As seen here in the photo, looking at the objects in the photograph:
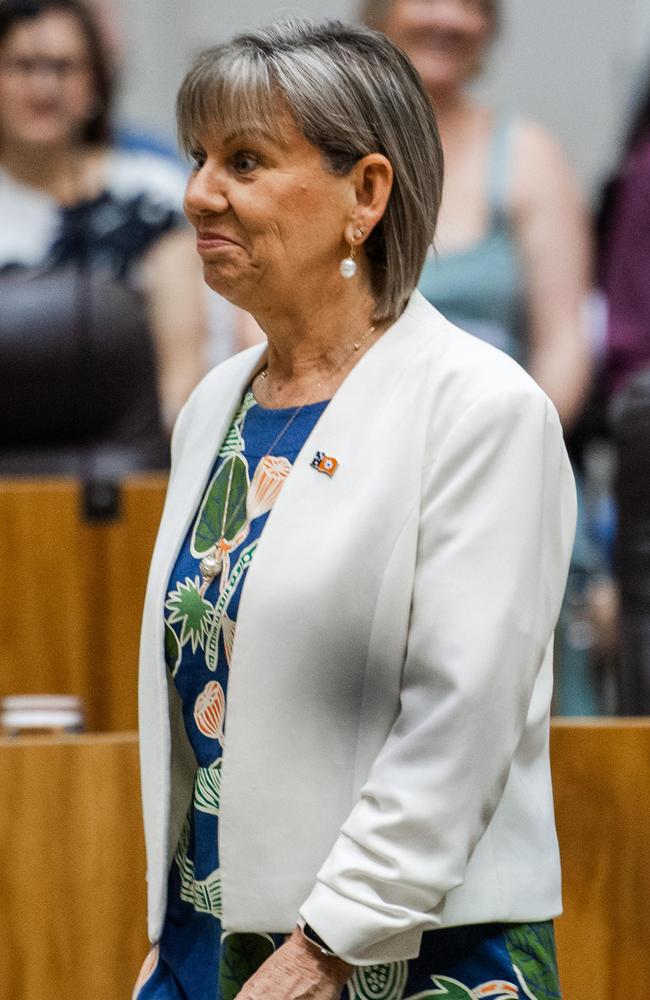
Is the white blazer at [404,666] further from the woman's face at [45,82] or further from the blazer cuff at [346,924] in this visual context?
the woman's face at [45,82]

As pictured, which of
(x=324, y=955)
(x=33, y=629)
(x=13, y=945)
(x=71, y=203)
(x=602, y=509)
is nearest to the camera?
(x=324, y=955)

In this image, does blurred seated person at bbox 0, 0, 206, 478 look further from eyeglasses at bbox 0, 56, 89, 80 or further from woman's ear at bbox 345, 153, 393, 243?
woman's ear at bbox 345, 153, 393, 243

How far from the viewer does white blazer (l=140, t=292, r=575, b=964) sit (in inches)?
44.2

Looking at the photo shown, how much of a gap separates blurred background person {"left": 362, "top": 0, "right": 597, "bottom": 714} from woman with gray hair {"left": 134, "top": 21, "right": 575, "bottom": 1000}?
1.54m

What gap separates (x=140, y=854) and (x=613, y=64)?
2268mm

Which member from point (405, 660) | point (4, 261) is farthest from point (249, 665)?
point (4, 261)

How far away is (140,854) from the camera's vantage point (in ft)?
5.73

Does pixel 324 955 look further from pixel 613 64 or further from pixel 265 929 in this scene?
pixel 613 64

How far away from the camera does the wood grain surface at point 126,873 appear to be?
1732mm

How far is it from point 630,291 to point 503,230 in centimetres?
26

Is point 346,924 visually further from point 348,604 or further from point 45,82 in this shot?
point 45,82

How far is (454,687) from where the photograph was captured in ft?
3.68


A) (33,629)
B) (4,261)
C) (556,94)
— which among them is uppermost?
(556,94)

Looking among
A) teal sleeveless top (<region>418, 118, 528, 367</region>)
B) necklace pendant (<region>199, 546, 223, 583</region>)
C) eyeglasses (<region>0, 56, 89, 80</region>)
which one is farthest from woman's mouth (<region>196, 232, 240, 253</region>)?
eyeglasses (<region>0, 56, 89, 80</region>)
